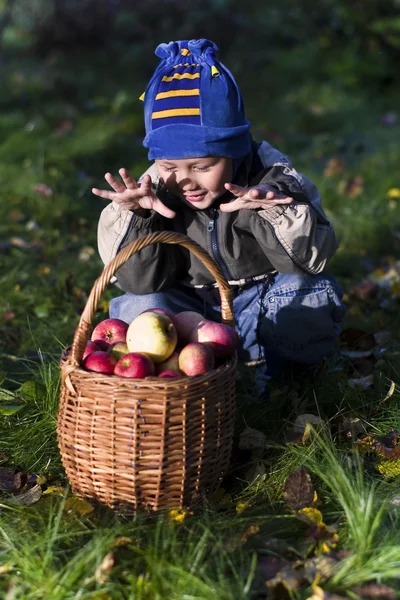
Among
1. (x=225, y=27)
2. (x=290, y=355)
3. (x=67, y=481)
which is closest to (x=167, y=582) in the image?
(x=67, y=481)

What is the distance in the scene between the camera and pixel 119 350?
2.55m

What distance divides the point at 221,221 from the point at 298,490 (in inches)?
45.7

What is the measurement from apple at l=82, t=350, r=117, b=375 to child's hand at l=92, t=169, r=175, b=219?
1.98ft

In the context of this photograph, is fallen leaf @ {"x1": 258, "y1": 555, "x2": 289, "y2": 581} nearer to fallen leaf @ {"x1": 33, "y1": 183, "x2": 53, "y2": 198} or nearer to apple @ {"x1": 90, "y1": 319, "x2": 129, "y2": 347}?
apple @ {"x1": 90, "y1": 319, "x2": 129, "y2": 347}

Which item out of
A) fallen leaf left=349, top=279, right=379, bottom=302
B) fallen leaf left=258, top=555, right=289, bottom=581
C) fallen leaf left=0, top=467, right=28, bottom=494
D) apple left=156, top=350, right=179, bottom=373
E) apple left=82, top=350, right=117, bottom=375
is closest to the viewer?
fallen leaf left=258, top=555, right=289, bottom=581

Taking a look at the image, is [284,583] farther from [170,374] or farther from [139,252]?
[139,252]

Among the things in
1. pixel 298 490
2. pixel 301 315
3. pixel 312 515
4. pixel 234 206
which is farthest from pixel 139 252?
pixel 312 515

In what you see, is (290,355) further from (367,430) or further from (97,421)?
(97,421)

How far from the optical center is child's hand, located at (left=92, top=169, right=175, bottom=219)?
281 cm

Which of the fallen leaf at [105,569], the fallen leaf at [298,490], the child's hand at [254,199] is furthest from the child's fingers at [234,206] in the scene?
the fallen leaf at [105,569]

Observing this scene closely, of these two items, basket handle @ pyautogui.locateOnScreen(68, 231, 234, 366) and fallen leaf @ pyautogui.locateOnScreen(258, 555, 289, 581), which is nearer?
fallen leaf @ pyautogui.locateOnScreen(258, 555, 289, 581)

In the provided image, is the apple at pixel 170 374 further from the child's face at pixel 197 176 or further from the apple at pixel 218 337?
the child's face at pixel 197 176

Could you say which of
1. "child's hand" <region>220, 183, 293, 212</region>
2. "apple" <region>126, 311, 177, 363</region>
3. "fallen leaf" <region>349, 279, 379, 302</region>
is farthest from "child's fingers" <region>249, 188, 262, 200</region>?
"fallen leaf" <region>349, 279, 379, 302</region>

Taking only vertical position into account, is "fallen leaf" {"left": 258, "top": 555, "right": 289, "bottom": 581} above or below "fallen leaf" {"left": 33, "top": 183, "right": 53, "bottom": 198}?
above
